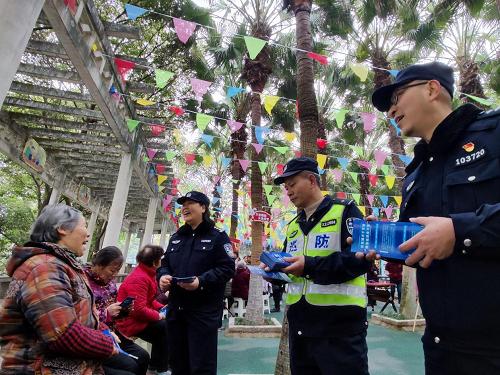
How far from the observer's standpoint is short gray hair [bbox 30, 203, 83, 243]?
1.93 metres

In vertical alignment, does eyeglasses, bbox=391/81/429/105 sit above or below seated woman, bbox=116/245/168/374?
above

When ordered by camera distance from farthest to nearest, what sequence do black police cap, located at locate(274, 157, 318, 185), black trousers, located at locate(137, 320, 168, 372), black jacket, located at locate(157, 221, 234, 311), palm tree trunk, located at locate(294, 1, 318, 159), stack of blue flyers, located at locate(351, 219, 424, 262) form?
palm tree trunk, located at locate(294, 1, 318, 159) → black trousers, located at locate(137, 320, 168, 372) → black jacket, located at locate(157, 221, 234, 311) → black police cap, located at locate(274, 157, 318, 185) → stack of blue flyers, located at locate(351, 219, 424, 262)

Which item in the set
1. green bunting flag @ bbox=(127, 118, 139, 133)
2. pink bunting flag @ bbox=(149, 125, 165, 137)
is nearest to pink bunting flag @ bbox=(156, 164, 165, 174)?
pink bunting flag @ bbox=(149, 125, 165, 137)

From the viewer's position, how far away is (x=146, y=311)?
3670mm

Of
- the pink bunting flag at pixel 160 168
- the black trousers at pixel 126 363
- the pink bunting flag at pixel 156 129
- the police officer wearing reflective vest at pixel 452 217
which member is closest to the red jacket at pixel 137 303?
the black trousers at pixel 126 363

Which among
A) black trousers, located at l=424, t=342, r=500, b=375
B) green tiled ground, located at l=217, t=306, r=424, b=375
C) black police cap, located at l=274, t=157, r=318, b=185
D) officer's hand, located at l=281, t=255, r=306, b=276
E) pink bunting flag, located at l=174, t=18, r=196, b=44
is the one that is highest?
pink bunting flag, located at l=174, t=18, r=196, b=44

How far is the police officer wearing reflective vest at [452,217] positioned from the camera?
101 centimetres

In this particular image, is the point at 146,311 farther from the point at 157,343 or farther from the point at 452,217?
the point at 452,217

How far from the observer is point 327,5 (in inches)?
336

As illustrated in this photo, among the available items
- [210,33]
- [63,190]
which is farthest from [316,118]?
[63,190]

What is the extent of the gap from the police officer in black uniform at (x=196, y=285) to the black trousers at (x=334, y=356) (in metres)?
1.02

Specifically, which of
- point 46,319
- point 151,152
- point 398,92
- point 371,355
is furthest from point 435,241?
point 151,152

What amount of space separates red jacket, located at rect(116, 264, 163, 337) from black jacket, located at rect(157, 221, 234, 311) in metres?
0.73

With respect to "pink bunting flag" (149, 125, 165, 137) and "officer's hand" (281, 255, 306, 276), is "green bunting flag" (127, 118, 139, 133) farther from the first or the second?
"officer's hand" (281, 255, 306, 276)
